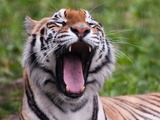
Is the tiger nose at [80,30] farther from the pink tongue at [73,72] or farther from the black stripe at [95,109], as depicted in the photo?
the black stripe at [95,109]

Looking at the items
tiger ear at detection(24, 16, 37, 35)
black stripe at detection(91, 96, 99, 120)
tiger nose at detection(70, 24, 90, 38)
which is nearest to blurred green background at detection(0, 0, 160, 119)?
tiger ear at detection(24, 16, 37, 35)

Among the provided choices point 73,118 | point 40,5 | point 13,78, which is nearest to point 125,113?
point 73,118

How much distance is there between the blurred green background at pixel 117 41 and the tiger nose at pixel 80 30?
1.25 metres

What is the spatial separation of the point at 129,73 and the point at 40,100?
3593 millimetres

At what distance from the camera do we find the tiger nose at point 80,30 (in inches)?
212

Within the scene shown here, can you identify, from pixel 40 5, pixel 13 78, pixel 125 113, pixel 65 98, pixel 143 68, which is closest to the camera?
pixel 65 98

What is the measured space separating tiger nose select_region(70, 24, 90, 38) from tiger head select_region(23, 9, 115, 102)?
0.08 metres

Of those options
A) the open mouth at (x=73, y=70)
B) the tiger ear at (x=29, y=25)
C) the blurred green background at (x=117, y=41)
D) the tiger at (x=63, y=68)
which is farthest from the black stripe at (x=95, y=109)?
the blurred green background at (x=117, y=41)

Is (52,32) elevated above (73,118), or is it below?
above

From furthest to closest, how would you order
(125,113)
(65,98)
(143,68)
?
1. (143,68)
2. (125,113)
3. (65,98)

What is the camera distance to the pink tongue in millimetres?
5680

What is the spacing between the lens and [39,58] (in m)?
5.68

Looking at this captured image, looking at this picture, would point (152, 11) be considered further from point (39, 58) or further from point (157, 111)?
point (39, 58)

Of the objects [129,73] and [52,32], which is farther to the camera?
[129,73]
